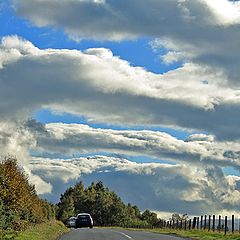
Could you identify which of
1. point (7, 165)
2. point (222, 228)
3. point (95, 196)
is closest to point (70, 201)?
point (95, 196)

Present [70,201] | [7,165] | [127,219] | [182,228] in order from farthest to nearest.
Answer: [70,201] → [127,219] → [182,228] → [7,165]

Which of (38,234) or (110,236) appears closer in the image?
(38,234)

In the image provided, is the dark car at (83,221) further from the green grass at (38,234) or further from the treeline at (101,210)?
the treeline at (101,210)

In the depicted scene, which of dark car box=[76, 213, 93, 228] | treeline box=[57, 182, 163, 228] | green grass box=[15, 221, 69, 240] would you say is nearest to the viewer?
green grass box=[15, 221, 69, 240]

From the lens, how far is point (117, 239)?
1857 inches

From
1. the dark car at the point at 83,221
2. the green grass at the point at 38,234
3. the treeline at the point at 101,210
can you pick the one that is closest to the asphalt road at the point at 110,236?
the green grass at the point at 38,234

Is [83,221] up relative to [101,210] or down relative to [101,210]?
down

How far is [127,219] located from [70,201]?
806 inches

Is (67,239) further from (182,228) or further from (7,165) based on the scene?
(182,228)

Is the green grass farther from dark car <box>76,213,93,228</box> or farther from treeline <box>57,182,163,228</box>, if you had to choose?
treeline <box>57,182,163,228</box>

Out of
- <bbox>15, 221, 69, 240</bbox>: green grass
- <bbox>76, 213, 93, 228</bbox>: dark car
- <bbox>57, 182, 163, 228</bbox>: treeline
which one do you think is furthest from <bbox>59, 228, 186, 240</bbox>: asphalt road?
<bbox>57, 182, 163, 228</bbox>: treeline

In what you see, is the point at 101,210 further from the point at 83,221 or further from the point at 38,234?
the point at 38,234

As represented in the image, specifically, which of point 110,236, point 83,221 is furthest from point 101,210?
point 110,236

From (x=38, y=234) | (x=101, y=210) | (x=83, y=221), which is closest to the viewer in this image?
(x=38, y=234)
